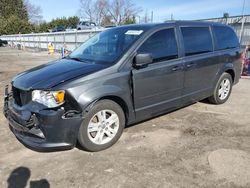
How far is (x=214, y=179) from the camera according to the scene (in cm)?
326

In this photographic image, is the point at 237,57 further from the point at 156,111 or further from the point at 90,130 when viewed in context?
the point at 90,130

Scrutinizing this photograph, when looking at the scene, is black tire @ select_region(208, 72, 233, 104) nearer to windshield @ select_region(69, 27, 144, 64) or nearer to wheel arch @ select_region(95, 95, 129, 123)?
windshield @ select_region(69, 27, 144, 64)

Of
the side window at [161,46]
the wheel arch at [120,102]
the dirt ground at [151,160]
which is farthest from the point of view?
the side window at [161,46]

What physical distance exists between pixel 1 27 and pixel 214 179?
205 ft

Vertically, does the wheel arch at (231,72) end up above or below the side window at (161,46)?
below

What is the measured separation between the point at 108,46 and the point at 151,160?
2048mm

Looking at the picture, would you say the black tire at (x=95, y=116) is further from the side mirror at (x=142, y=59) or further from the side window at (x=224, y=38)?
the side window at (x=224, y=38)

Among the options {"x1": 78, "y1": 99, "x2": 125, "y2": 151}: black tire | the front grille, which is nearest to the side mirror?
{"x1": 78, "y1": 99, "x2": 125, "y2": 151}: black tire

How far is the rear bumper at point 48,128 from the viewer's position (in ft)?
11.6

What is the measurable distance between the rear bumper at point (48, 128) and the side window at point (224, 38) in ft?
12.2

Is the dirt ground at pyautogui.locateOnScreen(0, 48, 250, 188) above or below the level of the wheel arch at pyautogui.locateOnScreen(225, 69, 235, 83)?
below

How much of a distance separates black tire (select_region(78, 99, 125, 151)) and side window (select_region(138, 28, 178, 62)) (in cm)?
100

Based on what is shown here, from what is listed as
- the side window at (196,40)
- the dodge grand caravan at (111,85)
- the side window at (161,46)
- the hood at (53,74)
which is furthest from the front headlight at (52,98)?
the side window at (196,40)

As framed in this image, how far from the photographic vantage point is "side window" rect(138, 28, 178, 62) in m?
4.43
